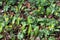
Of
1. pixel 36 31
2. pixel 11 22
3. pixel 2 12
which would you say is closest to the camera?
pixel 36 31

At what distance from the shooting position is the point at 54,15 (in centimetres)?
507

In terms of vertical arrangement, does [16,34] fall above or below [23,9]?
below

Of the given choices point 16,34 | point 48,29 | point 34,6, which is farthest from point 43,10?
point 16,34

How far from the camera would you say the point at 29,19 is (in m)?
4.84

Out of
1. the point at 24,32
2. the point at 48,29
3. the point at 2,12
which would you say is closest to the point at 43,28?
the point at 48,29

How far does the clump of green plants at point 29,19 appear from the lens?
462cm

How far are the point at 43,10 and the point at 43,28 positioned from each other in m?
0.61

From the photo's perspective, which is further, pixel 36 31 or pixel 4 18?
pixel 4 18

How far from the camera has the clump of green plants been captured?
4.62m

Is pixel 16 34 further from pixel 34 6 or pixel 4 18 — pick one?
pixel 34 6

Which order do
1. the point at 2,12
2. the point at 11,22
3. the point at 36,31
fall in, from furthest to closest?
the point at 2,12 → the point at 11,22 → the point at 36,31

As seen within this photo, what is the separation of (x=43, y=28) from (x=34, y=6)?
2.71ft

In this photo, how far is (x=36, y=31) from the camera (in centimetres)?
461

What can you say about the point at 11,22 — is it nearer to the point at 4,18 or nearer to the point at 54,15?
the point at 4,18
